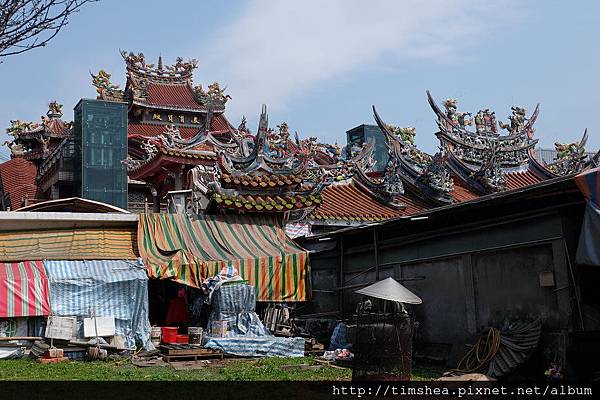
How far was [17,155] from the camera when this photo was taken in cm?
3669

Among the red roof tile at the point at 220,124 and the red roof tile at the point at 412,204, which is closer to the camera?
the red roof tile at the point at 412,204

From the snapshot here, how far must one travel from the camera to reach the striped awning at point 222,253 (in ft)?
49.8

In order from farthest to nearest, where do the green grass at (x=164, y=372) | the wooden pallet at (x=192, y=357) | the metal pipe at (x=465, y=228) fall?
the wooden pallet at (x=192, y=357) → the metal pipe at (x=465, y=228) → the green grass at (x=164, y=372)

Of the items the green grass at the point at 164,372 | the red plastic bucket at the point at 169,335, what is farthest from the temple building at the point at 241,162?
the green grass at the point at 164,372

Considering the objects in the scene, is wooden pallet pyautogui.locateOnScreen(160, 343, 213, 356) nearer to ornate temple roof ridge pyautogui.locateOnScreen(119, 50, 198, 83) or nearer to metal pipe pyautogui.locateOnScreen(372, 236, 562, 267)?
metal pipe pyautogui.locateOnScreen(372, 236, 562, 267)

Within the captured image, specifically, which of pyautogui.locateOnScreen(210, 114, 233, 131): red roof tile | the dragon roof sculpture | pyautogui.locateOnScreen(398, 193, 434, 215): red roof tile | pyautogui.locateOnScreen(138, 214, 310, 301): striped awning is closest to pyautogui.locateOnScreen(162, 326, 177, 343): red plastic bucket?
pyautogui.locateOnScreen(138, 214, 310, 301): striped awning

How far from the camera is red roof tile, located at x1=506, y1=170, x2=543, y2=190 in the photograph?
26125 millimetres

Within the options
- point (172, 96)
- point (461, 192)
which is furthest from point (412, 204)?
point (172, 96)

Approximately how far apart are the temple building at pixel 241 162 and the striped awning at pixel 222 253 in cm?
68

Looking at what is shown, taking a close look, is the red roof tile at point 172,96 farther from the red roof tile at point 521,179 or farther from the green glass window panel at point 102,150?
the red roof tile at point 521,179

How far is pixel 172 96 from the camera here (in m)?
38.3

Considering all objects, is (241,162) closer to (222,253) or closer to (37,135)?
(222,253)

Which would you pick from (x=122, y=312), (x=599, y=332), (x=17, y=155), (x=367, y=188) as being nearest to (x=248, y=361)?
(x=122, y=312)

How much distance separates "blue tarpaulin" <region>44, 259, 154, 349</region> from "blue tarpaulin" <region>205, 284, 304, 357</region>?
157 centimetres
